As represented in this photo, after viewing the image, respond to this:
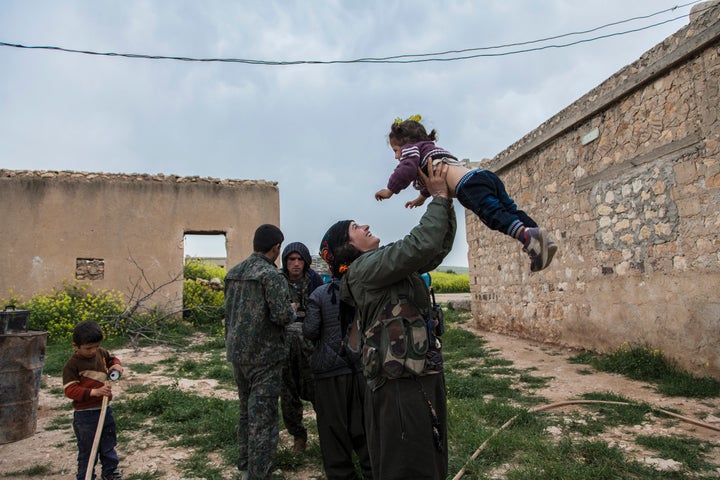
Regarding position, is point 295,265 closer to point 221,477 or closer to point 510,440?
point 221,477

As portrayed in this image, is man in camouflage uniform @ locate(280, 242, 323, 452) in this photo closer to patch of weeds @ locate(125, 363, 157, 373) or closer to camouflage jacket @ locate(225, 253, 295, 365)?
camouflage jacket @ locate(225, 253, 295, 365)

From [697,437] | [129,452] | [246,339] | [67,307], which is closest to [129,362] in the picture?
[67,307]

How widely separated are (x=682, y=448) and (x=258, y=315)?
3217mm

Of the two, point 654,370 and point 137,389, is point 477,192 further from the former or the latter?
point 137,389

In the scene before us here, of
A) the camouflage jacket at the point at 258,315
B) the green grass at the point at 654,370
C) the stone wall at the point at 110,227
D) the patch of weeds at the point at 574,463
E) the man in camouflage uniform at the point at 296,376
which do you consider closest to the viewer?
the patch of weeds at the point at 574,463

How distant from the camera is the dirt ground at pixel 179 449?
144 inches

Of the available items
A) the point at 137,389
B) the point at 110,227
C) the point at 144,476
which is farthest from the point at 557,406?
the point at 110,227

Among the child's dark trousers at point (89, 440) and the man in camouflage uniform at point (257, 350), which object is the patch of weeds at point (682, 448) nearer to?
the man in camouflage uniform at point (257, 350)

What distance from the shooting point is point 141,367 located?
24.6ft

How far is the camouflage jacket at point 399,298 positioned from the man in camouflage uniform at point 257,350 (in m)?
1.30

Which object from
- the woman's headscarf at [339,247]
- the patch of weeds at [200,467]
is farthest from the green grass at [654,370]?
the patch of weeds at [200,467]

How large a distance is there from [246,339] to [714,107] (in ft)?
17.7

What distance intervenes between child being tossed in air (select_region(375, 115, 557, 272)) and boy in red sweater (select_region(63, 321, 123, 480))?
7.62 feet

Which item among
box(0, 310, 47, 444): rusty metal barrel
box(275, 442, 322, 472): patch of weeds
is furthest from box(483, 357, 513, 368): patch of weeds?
box(0, 310, 47, 444): rusty metal barrel
